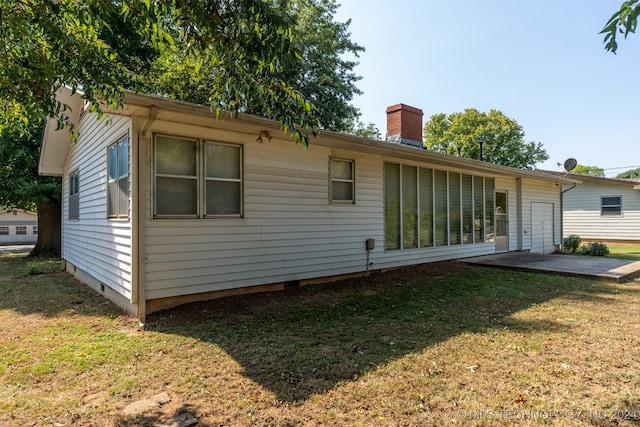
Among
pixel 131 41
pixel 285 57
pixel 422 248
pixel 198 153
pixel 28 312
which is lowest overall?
pixel 28 312

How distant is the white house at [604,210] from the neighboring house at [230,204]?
12433mm

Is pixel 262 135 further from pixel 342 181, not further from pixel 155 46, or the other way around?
pixel 155 46

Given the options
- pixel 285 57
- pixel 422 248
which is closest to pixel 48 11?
pixel 285 57

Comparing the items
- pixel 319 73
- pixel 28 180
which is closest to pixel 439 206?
pixel 319 73

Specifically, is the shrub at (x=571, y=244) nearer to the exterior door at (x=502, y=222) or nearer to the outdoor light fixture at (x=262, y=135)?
the exterior door at (x=502, y=222)

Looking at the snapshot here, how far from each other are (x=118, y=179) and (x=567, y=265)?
10.9m

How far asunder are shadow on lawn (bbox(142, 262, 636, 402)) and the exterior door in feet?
13.5

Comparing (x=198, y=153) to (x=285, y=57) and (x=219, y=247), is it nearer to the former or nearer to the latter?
(x=219, y=247)

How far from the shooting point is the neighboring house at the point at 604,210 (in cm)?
1758

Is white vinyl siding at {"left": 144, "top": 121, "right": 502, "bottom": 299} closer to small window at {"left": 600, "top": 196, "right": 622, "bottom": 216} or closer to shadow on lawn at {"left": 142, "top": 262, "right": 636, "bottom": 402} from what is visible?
shadow on lawn at {"left": 142, "top": 262, "right": 636, "bottom": 402}

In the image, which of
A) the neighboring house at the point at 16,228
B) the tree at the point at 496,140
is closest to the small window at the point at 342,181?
the neighboring house at the point at 16,228

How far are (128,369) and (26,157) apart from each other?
42.4 feet

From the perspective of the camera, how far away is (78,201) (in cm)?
872

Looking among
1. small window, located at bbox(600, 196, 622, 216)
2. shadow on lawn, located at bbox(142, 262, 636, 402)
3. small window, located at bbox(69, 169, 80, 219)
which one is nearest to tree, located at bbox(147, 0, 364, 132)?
small window, located at bbox(69, 169, 80, 219)
